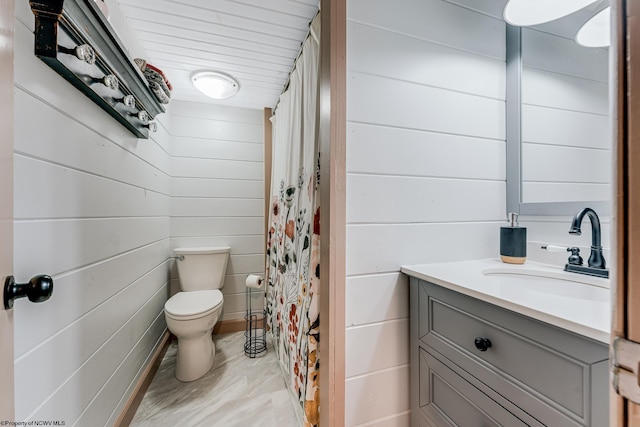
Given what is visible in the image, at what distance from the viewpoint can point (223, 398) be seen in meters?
1.50

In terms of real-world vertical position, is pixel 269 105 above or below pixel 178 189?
above

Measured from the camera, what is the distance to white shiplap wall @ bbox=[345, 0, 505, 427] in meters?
0.94

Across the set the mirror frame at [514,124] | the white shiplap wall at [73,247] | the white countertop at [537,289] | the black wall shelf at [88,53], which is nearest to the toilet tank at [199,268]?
the white shiplap wall at [73,247]

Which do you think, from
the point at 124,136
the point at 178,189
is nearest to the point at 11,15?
the point at 124,136

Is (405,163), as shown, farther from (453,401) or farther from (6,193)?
(6,193)

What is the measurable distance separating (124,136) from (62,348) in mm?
996

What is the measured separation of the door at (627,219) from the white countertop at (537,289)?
0.28 m

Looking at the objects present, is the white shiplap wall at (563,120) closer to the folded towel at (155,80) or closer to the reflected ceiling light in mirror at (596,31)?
the reflected ceiling light in mirror at (596,31)

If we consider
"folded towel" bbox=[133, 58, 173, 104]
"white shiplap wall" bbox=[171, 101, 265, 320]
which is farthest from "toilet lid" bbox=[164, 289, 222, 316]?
"folded towel" bbox=[133, 58, 173, 104]

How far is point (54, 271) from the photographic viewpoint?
2.67 ft

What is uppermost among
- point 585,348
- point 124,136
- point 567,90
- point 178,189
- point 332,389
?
point 567,90

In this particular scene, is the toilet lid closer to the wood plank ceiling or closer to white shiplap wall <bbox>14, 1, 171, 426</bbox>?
white shiplap wall <bbox>14, 1, 171, 426</bbox>

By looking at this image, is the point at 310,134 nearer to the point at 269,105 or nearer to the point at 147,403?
the point at 269,105

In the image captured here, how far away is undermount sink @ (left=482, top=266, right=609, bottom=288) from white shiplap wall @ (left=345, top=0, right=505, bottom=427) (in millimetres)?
139
